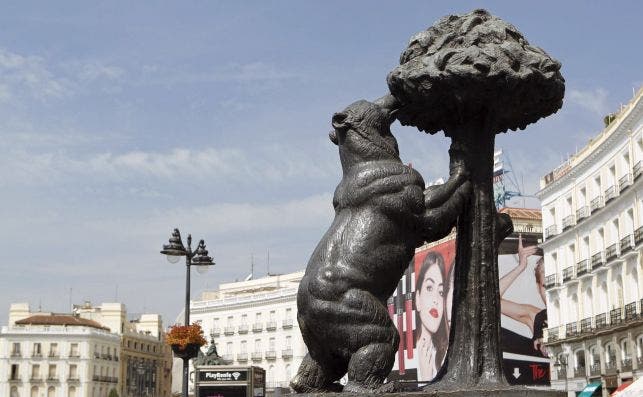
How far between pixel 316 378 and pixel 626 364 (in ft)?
107

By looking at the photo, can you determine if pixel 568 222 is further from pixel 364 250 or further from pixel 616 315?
pixel 364 250

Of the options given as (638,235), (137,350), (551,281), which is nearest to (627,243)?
(638,235)

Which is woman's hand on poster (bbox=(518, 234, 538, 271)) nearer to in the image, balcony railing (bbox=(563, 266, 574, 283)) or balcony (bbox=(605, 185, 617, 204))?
balcony railing (bbox=(563, 266, 574, 283))

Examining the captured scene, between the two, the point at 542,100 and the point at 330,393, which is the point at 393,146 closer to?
the point at 542,100

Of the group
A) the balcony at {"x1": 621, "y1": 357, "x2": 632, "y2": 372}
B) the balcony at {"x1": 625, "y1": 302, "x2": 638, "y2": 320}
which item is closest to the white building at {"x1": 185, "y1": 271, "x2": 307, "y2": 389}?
the balcony at {"x1": 621, "y1": 357, "x2": 632, "y2": 372}

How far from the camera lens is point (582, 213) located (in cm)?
4034

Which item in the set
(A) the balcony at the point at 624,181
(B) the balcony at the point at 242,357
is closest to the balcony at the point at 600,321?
(A) the balcony at the point at 624,181

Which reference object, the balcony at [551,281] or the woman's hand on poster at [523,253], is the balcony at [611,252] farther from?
the woman's hand on poster at [523,253]

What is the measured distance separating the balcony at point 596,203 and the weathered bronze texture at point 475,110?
34.0 m

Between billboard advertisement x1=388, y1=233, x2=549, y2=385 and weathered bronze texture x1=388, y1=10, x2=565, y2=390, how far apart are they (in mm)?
39407

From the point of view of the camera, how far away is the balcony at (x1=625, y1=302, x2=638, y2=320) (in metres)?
34.4

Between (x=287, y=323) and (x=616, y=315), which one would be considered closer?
(x=616, y=315)

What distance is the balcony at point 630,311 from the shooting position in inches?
1353

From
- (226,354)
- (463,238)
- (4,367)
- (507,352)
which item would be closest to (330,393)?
(463,238)
